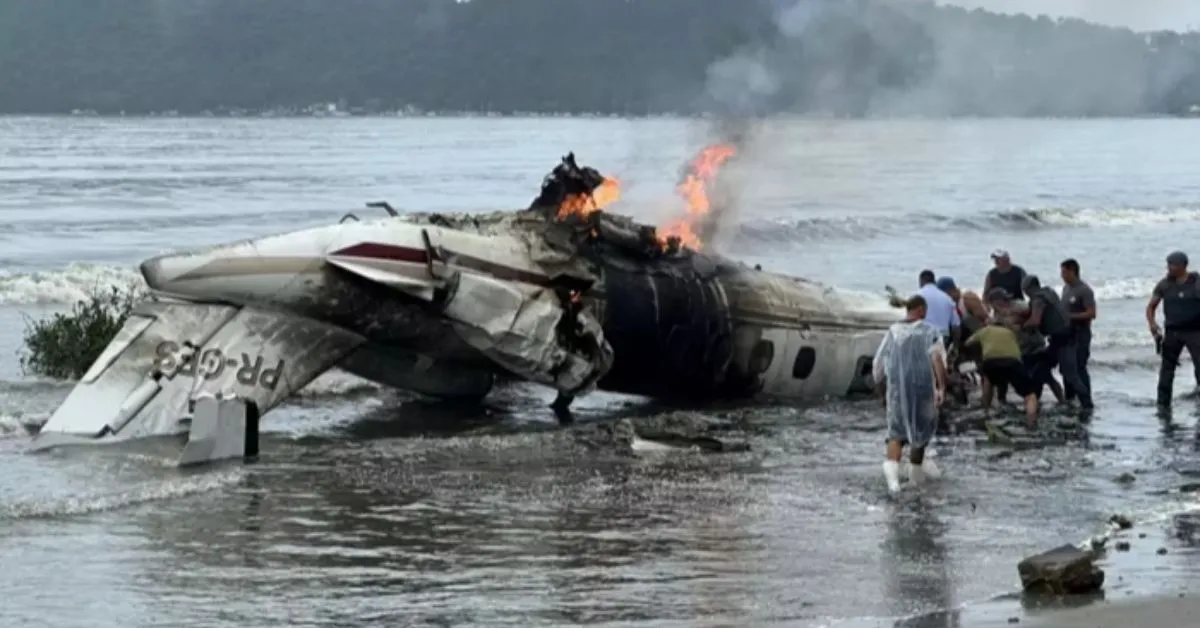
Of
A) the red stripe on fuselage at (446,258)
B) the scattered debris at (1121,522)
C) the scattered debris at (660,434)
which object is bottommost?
the scattered debris at (660,434)

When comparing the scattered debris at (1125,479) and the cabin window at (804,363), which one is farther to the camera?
the cabin window at (804,363)

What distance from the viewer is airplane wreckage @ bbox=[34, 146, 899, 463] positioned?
19219 mm

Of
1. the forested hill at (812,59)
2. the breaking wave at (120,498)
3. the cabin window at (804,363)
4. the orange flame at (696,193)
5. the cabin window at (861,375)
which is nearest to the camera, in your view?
the breaking wave at (120,498)

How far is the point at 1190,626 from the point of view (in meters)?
10.5

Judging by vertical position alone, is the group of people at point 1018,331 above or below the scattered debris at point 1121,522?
above

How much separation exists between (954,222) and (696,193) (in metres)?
37.7

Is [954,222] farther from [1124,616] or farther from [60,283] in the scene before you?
[1124,616]

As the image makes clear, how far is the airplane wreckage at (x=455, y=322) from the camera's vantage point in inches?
757

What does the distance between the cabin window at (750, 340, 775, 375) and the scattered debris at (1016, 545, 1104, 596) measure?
1123cm

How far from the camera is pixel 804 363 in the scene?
2344 centimetres

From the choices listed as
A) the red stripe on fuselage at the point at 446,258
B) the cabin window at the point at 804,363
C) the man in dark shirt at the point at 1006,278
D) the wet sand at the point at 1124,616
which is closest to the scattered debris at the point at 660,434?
the red stripe on fuselage at the point at 446,258

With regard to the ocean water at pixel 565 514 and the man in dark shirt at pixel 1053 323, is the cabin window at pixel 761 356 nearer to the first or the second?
the ocean water at pixel 565 514

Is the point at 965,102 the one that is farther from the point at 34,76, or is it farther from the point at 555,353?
the point at 34,76

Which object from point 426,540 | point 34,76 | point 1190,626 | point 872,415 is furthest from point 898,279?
point 34,76
